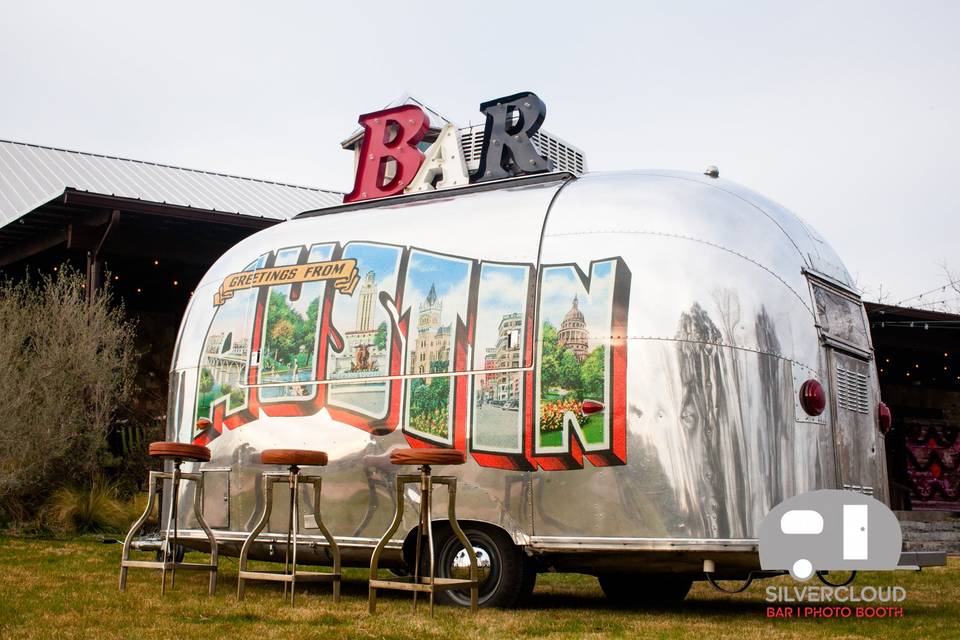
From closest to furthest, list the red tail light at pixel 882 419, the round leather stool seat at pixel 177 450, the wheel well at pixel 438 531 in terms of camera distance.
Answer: the wheel well at pixel 438 531 → the red tail light at pixel 882 419 → the round leather stool seat at pixel 177 450

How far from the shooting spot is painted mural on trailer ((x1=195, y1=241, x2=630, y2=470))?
25.4 ft

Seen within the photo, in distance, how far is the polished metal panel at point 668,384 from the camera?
7383 mm

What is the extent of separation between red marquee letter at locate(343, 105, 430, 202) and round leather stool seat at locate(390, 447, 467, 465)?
388 cm

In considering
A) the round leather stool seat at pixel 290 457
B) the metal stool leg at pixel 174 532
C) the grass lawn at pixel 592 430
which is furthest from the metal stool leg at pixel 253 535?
the grass lawn at pixel 592 430

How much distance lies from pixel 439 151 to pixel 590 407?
148 inches

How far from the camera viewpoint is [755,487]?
7352 mm

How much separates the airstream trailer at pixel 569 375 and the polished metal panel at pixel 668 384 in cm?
1

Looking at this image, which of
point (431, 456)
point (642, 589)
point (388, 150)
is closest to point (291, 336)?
point (431, 456)

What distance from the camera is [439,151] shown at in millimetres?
10555

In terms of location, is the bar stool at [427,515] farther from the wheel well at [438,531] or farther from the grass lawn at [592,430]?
the grass lawn at [592,430]

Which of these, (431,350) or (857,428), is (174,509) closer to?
(431,350)

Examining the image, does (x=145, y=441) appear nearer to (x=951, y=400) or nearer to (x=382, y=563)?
(x=382, y=563)

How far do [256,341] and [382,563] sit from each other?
6.96ft

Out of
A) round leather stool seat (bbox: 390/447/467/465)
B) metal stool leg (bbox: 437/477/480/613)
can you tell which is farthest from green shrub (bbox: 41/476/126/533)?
round leather stool seat (bbox: 390/447/467/465)
